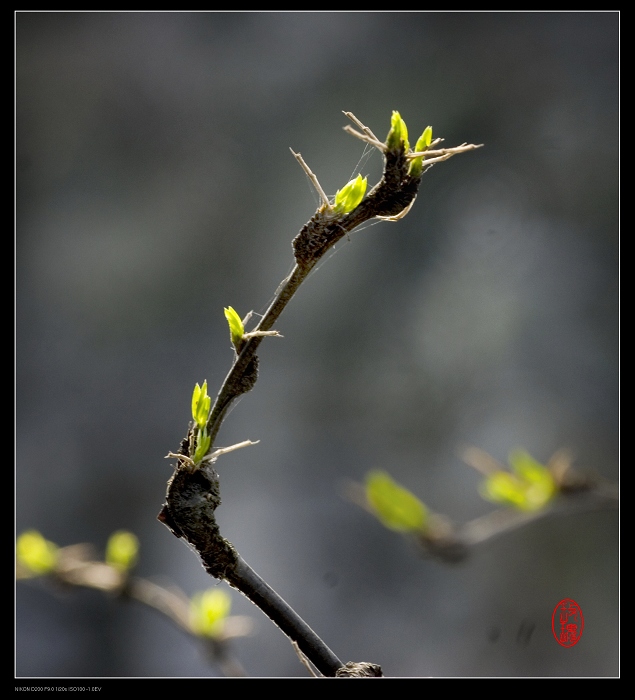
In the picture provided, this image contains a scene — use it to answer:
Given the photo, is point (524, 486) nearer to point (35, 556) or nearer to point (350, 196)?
point (350, 196)

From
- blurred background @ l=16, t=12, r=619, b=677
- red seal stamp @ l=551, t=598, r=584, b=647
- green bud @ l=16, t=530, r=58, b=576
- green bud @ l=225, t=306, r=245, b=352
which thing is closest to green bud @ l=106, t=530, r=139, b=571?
green bud @ l=16, t=530, r=58, b=576

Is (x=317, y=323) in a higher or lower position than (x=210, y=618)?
higher

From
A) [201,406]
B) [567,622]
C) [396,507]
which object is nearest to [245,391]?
[201,406]

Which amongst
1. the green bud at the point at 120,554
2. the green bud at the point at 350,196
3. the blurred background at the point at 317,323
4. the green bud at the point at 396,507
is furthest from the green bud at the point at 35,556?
the blurred background at the point at 317,323

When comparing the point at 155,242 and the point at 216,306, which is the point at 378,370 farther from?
the point at 155,242

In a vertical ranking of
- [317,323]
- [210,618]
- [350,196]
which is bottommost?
[210,618]

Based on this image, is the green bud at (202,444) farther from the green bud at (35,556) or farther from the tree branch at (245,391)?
the green bud at (35,556)

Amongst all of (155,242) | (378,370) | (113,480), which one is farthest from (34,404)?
(378,370)
